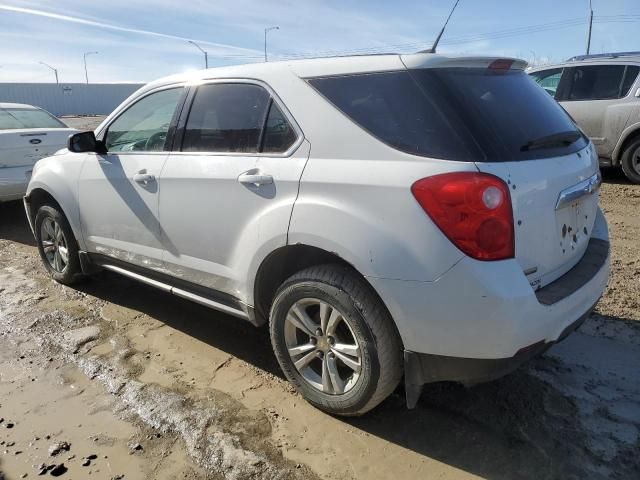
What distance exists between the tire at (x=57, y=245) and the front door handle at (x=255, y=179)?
228 centimetres

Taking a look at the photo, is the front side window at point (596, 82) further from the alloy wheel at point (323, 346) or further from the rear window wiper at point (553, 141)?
the alloy wheel at point (323, 346)

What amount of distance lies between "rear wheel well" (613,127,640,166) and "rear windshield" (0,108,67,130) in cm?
813

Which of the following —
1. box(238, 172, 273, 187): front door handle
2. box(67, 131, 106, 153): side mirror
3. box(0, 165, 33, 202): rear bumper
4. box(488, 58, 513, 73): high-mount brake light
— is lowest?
box(0, 165, 33, 202): rear bumper

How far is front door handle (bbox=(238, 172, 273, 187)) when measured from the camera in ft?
8.93

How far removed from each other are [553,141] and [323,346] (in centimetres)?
153

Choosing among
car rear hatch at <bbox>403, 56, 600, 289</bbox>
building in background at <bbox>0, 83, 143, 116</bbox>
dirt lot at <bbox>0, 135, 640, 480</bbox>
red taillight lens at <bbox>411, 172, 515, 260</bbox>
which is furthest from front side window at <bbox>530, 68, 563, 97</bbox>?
building in background at <bbox>0, 83, 143, 116</bbox>

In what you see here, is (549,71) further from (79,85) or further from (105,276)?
(79,85)

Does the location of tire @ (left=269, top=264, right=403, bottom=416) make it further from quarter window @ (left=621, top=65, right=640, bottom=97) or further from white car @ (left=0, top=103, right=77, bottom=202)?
quarter window @ (left=621, top=65, right=640, bottom=97)

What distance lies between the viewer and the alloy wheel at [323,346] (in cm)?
257

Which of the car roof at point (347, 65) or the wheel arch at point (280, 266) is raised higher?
the car roof at point (347, 65)

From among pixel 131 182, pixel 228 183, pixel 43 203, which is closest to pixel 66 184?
pixel 43 203

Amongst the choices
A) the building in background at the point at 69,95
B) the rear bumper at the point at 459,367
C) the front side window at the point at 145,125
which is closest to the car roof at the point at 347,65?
the front side window at the point at 145,125

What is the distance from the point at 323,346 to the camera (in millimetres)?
2686

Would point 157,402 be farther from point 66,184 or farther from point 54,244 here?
point 54,244
